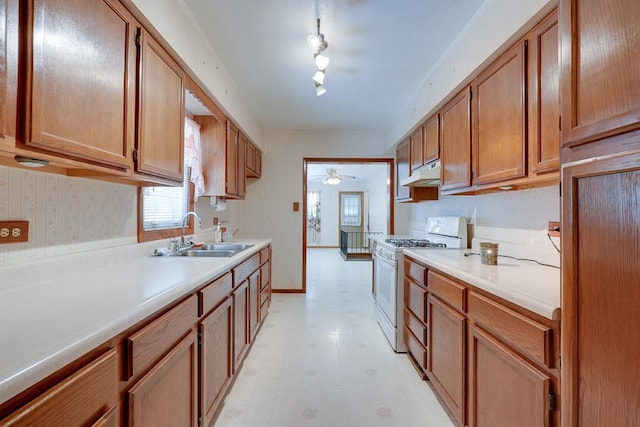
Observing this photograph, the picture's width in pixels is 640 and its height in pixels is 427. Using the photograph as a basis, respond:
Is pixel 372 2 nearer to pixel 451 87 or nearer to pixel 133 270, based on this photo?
pixel 451 87

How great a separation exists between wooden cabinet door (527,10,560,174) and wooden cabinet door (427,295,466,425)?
0.88 m

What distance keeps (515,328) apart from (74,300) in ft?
5.13

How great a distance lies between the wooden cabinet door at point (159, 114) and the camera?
1.41 metres

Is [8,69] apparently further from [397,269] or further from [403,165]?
[403,165]

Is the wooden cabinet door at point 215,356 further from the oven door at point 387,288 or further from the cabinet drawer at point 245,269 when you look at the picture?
the oven door at point 387,288

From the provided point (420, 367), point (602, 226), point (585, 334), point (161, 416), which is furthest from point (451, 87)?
point (161, 416)

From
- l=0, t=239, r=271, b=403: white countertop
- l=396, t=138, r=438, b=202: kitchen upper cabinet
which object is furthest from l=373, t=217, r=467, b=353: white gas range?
l=0, t=239, r=271, b=403: white countertop

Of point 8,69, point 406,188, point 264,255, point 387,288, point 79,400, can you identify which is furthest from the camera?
point 406,188

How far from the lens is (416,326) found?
7.32 feet

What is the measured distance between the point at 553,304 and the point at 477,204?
1692mm

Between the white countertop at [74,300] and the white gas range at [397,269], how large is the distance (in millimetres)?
1526

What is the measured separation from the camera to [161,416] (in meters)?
1.06

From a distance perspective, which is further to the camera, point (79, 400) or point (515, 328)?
point (515, 328)

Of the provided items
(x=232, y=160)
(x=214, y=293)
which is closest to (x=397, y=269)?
(x=214, y=293)
